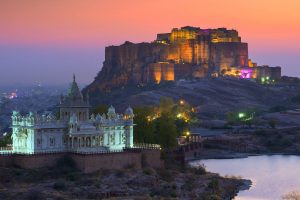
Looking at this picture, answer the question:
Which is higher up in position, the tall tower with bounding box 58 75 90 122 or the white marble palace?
the tall tower with bounding box 58 75 90 122

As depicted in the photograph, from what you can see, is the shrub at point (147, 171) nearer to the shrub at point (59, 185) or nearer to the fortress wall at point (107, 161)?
the fortress wall at point (107, 161)

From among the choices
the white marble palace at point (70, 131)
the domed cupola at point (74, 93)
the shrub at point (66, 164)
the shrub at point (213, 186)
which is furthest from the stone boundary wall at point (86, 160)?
the domed cupola at point (74, 93)

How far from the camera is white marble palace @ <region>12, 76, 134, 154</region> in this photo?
83125 millimetres

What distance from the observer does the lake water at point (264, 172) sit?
91.6 m

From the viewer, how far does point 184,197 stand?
77750 millimetres

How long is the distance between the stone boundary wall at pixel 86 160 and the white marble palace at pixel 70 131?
4.01 ft

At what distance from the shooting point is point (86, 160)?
266 ft

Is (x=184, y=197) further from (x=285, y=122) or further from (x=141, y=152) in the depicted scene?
(x=285, y=122)

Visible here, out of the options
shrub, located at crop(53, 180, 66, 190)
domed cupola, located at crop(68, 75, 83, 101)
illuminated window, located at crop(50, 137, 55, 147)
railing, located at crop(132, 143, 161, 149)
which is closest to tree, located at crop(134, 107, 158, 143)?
railing, located at crop(132, 143, 161, 149)

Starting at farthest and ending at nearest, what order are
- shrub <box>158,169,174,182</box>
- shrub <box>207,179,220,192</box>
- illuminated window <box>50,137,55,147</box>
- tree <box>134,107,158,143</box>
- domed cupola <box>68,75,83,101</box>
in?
tree <box>134,107,158,143</box>
domed cupola <box>68,75,83,101</box>
shrub <box>207,179,220,192</box>
illuminated window <box>50,137,55,147</box>
shrub <box>158,169,174,182</box>

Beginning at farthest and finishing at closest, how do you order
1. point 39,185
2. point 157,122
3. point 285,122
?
point 285,122
point 157,122
point 39,185

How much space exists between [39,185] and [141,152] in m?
15.2

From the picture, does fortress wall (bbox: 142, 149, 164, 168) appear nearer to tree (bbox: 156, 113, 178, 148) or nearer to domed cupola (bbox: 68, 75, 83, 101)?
domed cupola (bbox: 68, 75, 83, 101)

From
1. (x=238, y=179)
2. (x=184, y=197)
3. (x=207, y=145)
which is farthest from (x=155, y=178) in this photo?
(x=207, y=145)
